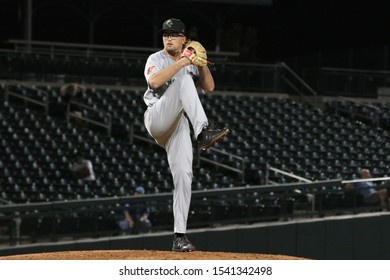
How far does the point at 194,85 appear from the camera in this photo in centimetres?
836

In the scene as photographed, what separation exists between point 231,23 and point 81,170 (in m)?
15.9

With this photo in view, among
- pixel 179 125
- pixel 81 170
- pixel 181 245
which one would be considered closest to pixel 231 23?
pixel 81 170

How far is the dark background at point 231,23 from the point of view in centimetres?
2928

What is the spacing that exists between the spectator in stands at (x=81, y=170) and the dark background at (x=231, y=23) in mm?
10060

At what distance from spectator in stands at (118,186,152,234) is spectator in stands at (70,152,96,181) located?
2933 millimetres

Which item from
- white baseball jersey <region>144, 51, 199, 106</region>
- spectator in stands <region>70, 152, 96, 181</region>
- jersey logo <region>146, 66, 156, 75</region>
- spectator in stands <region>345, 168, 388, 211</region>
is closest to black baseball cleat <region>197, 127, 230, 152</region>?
white baseball jersey <region>144, 51, 199, 106</region>

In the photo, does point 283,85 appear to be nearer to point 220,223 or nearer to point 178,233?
point 220,223

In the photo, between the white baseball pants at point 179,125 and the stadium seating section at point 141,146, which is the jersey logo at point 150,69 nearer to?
the white baseball pants at point 179,125

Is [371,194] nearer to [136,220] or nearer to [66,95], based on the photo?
[136,220]

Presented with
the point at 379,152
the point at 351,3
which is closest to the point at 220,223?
the point at 379,152

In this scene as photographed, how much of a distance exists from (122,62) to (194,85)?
16.9m

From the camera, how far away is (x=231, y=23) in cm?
3391

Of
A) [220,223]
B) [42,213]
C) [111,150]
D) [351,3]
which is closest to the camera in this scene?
[42,213]

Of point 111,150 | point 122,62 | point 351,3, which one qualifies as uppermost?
point 351,3
